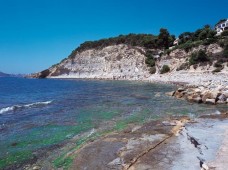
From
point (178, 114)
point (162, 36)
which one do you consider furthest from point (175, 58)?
point (178, 114)

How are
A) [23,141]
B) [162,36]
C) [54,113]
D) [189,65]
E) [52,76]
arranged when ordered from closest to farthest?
[23,141], [54,113], [189,65], [162,36], [52,76]

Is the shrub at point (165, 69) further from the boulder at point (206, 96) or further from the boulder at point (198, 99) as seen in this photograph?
the boulder at point (198, 99)

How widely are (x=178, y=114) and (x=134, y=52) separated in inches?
2703

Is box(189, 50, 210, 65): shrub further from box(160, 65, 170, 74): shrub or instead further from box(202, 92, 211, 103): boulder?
box(202, 92, 211, 103): boulder

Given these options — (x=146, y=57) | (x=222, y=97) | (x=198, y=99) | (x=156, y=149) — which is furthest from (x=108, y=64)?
(x=156, y=149)

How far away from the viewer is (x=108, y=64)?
90625mm

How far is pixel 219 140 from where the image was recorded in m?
11.4

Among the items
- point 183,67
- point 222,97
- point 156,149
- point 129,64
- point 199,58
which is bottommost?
point 156,149

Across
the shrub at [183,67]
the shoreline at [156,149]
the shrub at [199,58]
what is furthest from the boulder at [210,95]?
the shrub at [183,67]

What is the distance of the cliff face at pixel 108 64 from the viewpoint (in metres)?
82.3

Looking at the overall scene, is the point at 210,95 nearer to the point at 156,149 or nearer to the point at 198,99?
the point at 198,99

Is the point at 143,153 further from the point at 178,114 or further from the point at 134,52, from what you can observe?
the point at 134,52

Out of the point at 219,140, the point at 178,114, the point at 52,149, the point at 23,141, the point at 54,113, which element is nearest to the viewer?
the point at 219,140

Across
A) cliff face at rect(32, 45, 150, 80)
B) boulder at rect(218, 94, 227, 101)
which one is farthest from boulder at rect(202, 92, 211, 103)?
cliff face at rect(32, 45, 150, 80)
